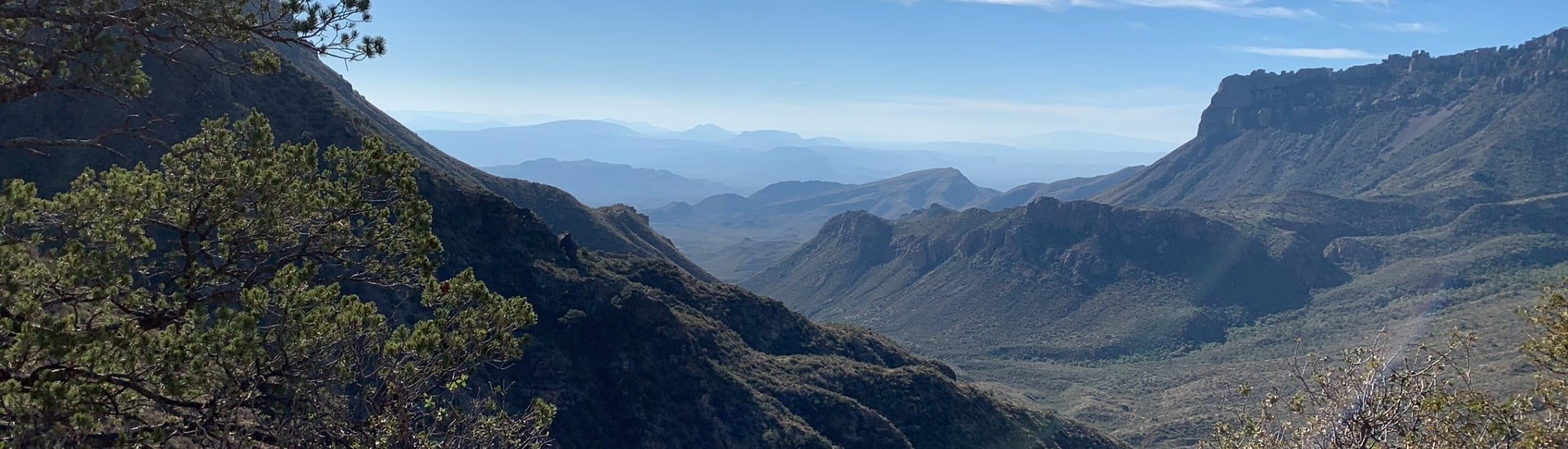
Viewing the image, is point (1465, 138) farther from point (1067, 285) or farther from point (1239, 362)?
point (1239, 362)

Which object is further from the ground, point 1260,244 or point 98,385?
point 98,385

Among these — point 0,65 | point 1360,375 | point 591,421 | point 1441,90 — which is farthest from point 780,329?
point 1441,90

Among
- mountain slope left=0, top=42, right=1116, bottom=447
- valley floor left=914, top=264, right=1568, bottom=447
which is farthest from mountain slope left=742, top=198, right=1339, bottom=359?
mountain slope left=0, top=42, right=1116, bottom=447

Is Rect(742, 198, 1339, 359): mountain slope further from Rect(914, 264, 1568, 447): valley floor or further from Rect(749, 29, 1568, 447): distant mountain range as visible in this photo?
Rect(914, 264, 1568, 447): valley floor

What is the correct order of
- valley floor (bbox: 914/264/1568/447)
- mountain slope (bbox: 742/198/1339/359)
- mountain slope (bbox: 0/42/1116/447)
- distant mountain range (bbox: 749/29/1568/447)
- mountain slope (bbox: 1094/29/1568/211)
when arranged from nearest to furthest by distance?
1. mountain slope (bbox: 0/42/1116/447)
2. valley floor (bbox: 914/264/1568/447)
3. distant mountain range (bbox: 749/29/1568/447)
4. mountain slope (bbox: 742/198/1339/359)
5. mountain slope (bbox: 1094/29/1568/211)

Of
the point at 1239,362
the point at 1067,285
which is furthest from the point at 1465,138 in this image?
the point at 1239,362

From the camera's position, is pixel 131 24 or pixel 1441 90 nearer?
pixel 131 24

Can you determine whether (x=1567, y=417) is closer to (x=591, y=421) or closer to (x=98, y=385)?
(x=98, y=385)
